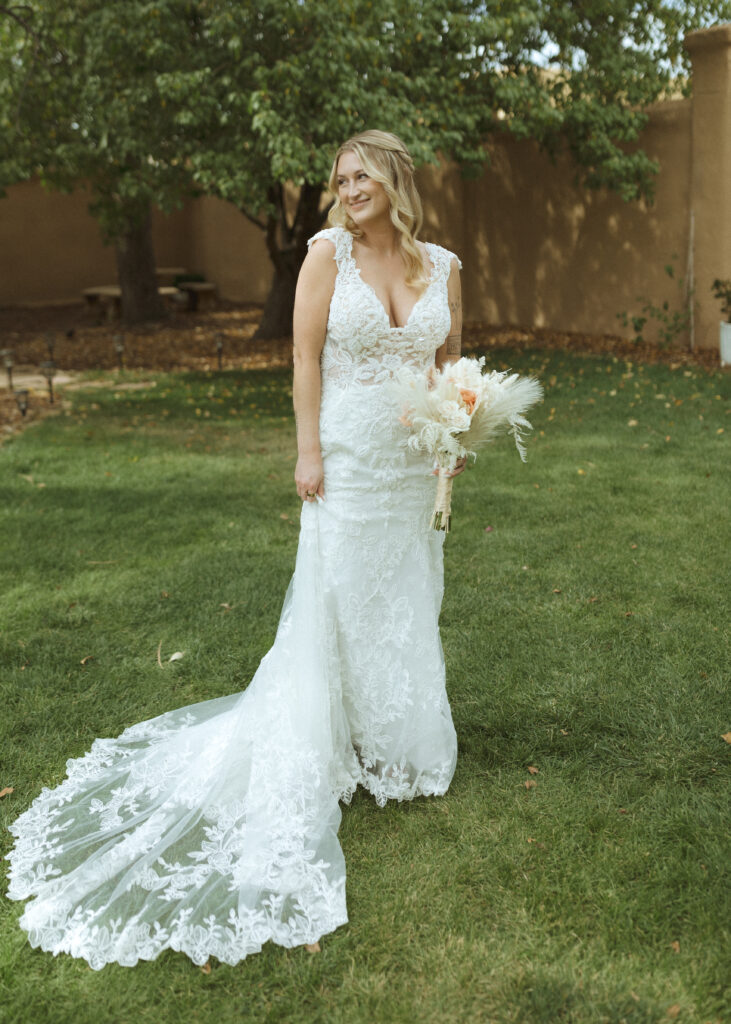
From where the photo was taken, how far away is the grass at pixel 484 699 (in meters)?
2.50

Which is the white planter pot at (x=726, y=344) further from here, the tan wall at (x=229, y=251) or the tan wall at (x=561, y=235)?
the tan wall at (x=229, y=251)

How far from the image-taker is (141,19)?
8.80m

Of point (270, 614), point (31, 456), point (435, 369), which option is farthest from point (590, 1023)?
point (31, 456)

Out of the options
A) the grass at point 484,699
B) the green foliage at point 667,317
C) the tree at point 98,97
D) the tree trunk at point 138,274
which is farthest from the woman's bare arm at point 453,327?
the tree trunk at point 138,274

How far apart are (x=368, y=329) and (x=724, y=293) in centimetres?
915

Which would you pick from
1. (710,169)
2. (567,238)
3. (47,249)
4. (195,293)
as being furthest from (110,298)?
(710,169)

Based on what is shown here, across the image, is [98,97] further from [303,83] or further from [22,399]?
[22,399]

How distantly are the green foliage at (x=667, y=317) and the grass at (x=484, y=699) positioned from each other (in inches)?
154

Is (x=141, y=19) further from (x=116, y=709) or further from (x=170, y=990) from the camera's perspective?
(x=170, y=990)

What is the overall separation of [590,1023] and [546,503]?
442cm

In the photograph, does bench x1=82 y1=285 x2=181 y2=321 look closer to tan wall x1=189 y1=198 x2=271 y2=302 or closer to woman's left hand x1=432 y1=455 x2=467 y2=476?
tan wall x1=189 y1=198 x2=271 y2=302

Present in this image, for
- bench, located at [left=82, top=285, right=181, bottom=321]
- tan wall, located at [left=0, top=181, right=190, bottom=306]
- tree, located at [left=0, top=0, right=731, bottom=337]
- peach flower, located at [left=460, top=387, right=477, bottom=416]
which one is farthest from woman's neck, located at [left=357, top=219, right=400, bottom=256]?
tan wall, located at [left=0, top=181, right=190, bottom=306]

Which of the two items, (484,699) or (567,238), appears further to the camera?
(567,238)

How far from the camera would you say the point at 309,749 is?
3125 millimetres
